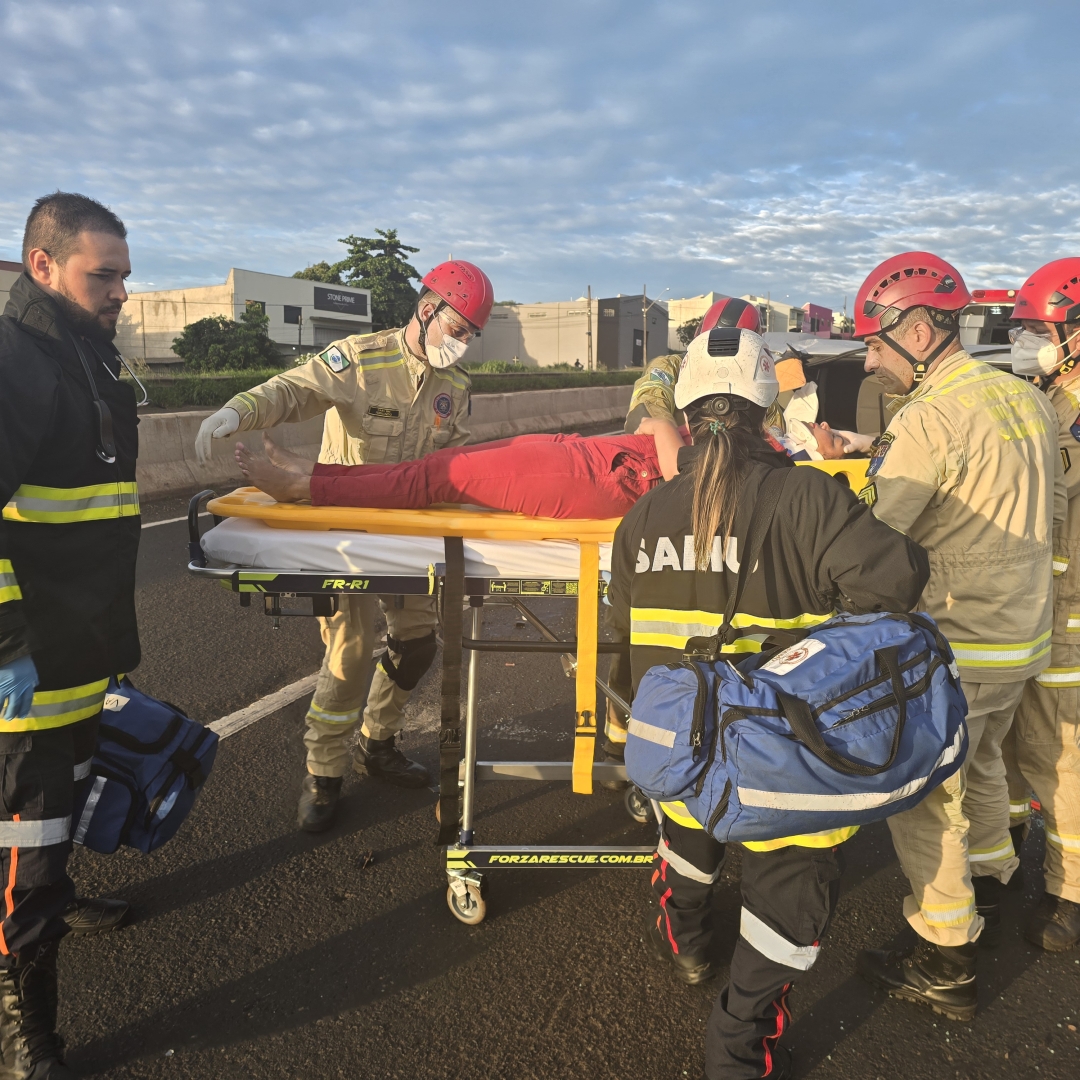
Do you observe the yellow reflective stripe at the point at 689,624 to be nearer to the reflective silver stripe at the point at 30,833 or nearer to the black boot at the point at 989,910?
the black boot at the point at 989,910

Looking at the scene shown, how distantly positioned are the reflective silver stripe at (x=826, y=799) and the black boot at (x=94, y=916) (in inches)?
82.1

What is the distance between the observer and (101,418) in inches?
82.7

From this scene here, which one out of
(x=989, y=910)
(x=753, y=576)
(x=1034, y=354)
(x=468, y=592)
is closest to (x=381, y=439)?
(x=468, y=592)

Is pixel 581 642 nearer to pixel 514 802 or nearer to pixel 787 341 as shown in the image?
pixel 514 802

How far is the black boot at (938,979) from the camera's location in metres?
2.22

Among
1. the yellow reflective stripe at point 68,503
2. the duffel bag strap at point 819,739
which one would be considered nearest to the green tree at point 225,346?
the yellow reflective stripe at point 68,503

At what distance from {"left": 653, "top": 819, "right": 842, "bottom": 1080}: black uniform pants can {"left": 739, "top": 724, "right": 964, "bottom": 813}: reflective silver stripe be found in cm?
25

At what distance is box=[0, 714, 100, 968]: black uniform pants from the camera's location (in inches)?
76.9

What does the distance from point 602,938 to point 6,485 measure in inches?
83.9

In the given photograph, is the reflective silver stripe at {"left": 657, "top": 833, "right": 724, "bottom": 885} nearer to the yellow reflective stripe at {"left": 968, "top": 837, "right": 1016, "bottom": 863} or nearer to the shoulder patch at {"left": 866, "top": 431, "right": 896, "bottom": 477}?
the yellow reflective stripe at {"left": 968, "top": 837, "right": 1016, "bottom": 863}

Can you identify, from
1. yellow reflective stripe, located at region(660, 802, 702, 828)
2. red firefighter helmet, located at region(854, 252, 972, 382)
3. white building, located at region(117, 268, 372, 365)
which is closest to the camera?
yellow reflective stripe, located at region(660, 802, 702, 828)

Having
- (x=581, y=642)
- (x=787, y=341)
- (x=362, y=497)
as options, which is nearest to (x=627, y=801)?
(x=581, y=642)

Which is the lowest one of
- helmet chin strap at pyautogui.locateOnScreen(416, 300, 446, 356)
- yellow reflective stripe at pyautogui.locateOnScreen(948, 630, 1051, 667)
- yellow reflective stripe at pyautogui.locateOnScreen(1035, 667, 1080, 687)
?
yellow reflective stripe at pyautogui.locateOnScreen(1035, 667, 1080, 687)

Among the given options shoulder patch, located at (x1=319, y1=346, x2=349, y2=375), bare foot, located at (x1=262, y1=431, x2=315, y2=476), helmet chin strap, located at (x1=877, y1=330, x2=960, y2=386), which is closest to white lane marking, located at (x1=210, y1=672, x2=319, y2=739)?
bare foot, located at (x1=262, y1=431, x2=315, y2=476)
